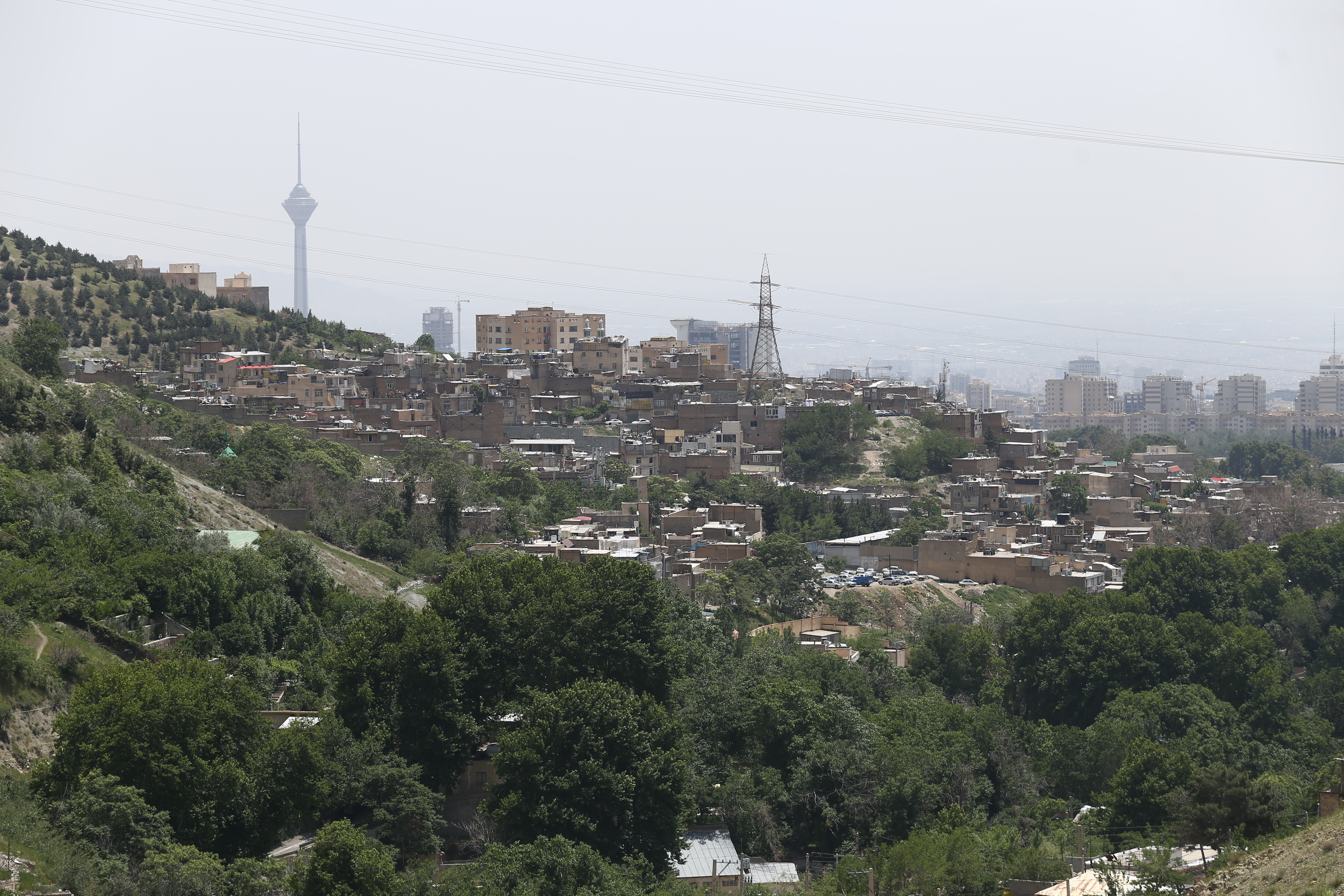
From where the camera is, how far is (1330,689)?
3366 cm

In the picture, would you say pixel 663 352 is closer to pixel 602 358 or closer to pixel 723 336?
pixel 602 358

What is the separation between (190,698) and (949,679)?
1805 centimetres

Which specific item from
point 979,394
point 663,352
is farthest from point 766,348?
point 979,394

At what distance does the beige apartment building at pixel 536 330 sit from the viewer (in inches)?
2657

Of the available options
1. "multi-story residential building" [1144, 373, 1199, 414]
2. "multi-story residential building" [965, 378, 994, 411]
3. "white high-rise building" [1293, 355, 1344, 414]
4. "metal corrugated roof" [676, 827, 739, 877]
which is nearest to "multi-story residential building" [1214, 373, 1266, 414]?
"white high-rise building" [1293, 355, 1344, 414]

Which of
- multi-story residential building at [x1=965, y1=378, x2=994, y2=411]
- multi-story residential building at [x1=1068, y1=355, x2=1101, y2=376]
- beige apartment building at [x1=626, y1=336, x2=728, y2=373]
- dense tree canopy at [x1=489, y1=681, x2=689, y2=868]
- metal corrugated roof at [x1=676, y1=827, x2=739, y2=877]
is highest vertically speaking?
beige apartment building at [x1=626, y1=336, x2=728, y2=373]

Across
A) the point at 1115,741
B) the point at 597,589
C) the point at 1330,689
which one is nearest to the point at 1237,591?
the point at 1330,689

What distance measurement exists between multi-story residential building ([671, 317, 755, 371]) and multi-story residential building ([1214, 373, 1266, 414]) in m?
40.9

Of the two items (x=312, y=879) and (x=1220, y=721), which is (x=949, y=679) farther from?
(x=312, y=879)

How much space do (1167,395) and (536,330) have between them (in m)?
84.6

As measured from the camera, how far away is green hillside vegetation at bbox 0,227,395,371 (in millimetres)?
50031

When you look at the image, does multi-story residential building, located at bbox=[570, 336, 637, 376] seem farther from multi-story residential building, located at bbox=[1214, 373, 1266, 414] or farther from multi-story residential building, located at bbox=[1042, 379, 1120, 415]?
multi-story residential building, located at bbox=[1214, 373, 1266, 414]

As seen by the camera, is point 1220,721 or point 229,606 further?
point 1220,721

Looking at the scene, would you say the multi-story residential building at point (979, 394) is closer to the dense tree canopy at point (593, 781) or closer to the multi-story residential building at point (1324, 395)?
the multi-story residential building at point (1324, 395)
